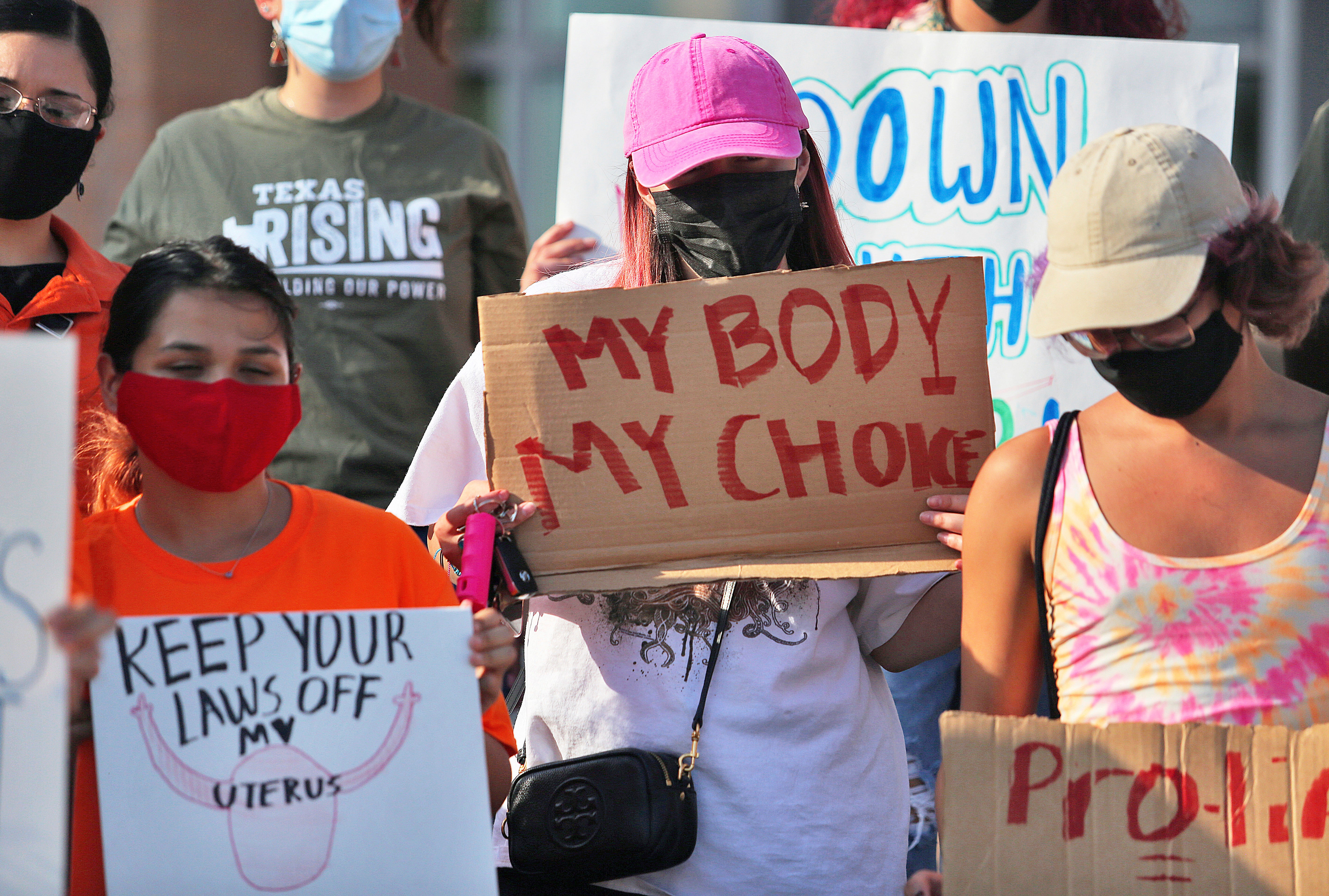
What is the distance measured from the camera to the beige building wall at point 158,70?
5844mm

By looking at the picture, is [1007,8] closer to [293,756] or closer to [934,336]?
[934,336]

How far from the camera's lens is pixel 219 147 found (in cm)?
382

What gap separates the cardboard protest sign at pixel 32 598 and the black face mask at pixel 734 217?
1.09m

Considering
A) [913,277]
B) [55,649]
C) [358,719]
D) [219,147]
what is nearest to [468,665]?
[358,719]

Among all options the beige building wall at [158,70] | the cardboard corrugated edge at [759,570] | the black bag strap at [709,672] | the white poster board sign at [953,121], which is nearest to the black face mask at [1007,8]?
the white poster board sign at [953,121]

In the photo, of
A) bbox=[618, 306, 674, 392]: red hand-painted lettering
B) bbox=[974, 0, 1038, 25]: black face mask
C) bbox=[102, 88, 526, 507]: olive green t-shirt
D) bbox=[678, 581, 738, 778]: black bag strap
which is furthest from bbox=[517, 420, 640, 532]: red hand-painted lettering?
bbox=[974, 0, 1038, 25]: black face mask

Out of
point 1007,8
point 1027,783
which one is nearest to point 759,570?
point 1027,783

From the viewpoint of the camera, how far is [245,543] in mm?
2105

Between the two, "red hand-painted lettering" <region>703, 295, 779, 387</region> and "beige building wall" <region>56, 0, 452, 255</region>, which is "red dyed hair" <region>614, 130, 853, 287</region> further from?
"beige building wall" <region>56, 0, 452, 255</region>

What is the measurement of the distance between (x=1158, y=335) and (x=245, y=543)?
4.39ft

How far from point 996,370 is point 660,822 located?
1.75 m

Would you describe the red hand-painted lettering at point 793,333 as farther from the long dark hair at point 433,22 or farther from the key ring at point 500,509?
the long dark hair at point 433,22

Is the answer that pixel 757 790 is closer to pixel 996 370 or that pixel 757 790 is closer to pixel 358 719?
pixel 358 719

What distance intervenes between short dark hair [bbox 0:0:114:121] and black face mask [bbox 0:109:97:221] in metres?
0.13
